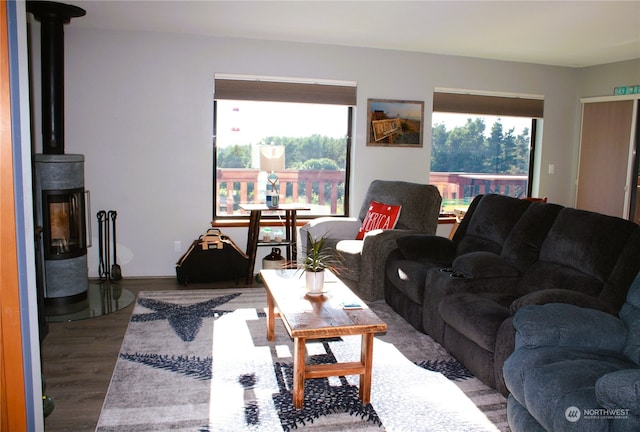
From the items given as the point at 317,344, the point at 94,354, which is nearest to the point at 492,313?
the point at 317,344

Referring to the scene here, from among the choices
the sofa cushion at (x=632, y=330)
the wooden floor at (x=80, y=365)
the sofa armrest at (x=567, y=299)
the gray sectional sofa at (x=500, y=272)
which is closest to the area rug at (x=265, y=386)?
the wooden floor at (x=80, y=365)

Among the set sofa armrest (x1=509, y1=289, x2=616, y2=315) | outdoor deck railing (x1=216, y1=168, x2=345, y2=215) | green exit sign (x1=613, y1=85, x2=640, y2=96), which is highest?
green exit sign (x1=613, y1=85, x2=640, y2=96)

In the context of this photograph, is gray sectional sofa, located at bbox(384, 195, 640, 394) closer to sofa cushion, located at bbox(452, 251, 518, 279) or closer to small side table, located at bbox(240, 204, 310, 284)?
sofa cushion, located at bbox(452, 251, 518, 279)

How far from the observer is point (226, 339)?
3.60 metres

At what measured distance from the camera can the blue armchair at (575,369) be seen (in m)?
1.80

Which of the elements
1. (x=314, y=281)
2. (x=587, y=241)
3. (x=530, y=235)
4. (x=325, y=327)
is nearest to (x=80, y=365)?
(x=314, y=281)

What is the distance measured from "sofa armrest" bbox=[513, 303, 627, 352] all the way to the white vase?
112cm

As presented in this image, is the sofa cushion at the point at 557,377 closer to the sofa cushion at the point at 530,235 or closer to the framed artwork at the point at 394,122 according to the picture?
the sofa cushion at the point at 530,235

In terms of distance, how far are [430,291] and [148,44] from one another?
3534mm

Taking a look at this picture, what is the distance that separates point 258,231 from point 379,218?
3.83 ft

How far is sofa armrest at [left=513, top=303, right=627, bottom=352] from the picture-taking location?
234cm

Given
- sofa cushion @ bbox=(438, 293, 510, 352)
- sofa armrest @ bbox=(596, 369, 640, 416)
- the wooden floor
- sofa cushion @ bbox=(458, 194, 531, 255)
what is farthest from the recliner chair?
sofa armrest @ bbox=(596, 369, 640, 416)

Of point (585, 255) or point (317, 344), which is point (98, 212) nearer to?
point (317, 344)

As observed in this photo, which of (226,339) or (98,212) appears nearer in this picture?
(226,339)
